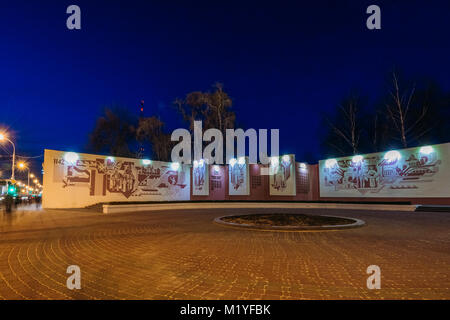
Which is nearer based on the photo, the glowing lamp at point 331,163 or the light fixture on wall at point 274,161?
the glowing lamp at point 331,163

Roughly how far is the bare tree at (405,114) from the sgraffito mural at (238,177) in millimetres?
14701

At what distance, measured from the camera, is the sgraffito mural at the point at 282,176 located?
21.3 m

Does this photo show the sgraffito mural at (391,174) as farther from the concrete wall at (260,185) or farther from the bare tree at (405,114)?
the bare tree at (405,114)

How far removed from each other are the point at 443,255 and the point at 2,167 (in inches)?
2295

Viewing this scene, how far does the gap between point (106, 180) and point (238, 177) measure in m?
12.0

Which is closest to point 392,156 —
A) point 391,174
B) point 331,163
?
point 391,174

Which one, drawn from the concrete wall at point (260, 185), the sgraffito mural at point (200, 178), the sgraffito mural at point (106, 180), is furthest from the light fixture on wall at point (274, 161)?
the sgraffito mural at point (106, 180)

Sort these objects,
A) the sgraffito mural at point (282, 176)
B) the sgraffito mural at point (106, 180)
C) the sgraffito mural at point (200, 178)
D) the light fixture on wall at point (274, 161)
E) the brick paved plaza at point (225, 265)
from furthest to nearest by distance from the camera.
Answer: the sgraffito mural at point (200, 178) → the light fixture on wall at point (274, 161) → the sgraffito mural at point (282, 176) → the sgraffito mural at point (106, 180) → the brick paved plaza at point (225, 265)

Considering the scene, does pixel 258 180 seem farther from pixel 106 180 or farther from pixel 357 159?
pixel 106 180

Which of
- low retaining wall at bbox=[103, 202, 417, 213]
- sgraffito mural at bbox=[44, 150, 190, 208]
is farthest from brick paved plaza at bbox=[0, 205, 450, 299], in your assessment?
sgraffito mural at bbox=[44, 150, 190, 208]

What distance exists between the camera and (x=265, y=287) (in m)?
3.38

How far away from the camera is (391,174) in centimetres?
1741
